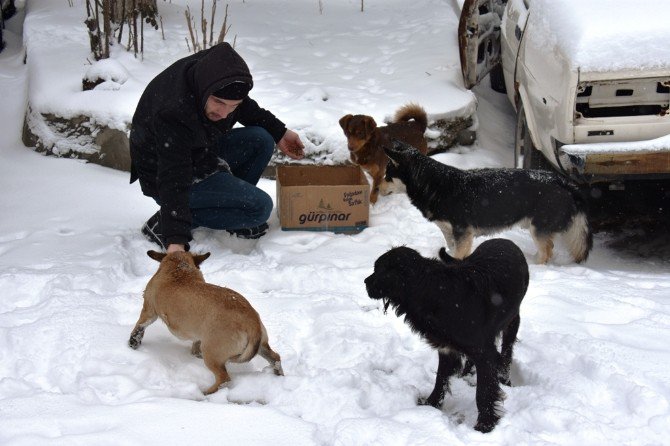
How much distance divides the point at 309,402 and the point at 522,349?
1.25 m

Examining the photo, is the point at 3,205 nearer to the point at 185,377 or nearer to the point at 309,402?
the point at 185,377

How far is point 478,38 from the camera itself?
7434 mm

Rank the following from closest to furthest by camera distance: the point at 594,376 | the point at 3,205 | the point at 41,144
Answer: the point at 594,376, the point at 3,205, the point at 41,144

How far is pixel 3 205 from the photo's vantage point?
5750 mm

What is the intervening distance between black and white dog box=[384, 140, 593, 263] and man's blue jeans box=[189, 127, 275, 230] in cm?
110

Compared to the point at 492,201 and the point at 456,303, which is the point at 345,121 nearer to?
the point at 492,201

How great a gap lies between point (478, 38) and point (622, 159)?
3.23 meters

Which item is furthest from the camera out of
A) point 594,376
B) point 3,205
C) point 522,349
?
point 3,205

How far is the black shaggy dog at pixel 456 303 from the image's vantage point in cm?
292

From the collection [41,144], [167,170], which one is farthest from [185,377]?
[41,144]

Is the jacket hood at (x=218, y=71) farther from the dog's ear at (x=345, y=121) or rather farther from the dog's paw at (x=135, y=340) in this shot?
the dog's ear at (x=345, y=121)

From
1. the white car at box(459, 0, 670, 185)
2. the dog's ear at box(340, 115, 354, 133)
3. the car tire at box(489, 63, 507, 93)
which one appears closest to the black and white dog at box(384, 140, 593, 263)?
the white car at box(459, 0, 670, 185)

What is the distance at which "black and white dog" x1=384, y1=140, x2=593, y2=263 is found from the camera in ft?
16.1

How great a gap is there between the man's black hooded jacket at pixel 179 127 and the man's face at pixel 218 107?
Result: 0.05 metres
